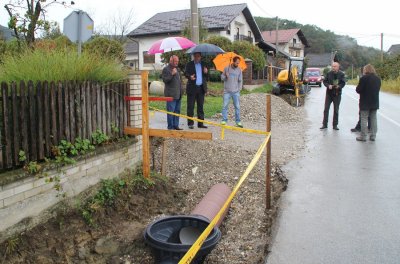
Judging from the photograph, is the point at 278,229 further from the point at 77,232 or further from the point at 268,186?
the point at 77,232

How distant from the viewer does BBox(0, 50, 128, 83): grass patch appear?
213 inches

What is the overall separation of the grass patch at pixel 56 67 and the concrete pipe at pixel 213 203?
2.25 meters

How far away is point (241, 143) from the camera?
369 inches

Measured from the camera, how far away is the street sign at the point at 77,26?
7615 mm

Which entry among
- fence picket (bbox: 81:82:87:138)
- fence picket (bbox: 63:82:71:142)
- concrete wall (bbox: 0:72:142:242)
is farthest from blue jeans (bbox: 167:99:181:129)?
fence picket (bbox: 63:82:71:142)

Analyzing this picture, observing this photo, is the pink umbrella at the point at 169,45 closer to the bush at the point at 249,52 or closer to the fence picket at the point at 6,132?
the fence picket at the point at 6,132

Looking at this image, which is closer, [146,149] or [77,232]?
[77,232]

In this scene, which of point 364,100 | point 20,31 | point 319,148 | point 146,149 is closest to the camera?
point 146,149

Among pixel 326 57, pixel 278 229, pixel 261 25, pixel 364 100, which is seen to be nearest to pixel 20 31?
pixel 278 229

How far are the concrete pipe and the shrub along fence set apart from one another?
1715 millimetres

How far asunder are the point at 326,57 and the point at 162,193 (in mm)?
102299

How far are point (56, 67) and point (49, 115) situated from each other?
783mm

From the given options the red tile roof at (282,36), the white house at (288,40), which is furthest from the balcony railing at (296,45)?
the red tile roof at (282,36)

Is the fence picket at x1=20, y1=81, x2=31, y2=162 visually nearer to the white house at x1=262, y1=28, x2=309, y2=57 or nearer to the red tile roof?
the white house at x1=262, y1=28, x2=309, y2=57
